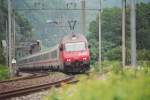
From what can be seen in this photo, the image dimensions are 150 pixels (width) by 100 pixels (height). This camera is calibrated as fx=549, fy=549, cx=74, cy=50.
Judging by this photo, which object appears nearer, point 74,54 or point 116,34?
point 74,54

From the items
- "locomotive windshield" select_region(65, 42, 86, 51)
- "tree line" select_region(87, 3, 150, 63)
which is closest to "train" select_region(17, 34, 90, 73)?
"locomotive windshield" select_region(65, 42, 86, 51)

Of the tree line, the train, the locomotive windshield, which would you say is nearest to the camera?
the train

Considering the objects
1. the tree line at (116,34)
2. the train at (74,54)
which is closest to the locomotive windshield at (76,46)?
the train at (74,54)

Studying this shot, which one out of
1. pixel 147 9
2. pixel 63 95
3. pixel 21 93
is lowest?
pixel 21 93

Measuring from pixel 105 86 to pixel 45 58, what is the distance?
38.7m

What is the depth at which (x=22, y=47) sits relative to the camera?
7069 cm

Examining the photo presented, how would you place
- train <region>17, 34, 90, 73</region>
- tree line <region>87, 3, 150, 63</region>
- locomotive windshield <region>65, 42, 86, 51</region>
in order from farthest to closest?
tree line <region>87, 3, 150, 63</region>, locomotive windshield <region>65, 42, 86, 51</region>, train <region>17, 34, 90, 73</region>

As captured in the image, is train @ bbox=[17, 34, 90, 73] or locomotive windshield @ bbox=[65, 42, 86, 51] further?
locomotive windshield @ bbox=[65, 42, 86, 51]

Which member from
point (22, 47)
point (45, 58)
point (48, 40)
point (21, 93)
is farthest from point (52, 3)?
point (21, 93)

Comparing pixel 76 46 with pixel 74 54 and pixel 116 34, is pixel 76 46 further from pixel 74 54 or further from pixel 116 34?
pixel 116 34

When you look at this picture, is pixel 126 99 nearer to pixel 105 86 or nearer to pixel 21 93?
pixel 105 86

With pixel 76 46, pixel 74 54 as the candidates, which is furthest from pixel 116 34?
pixel 74 54

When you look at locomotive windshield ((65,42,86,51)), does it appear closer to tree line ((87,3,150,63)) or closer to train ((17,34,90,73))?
train ((17,34,90,73))

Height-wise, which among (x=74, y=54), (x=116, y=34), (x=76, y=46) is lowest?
(x=74, y=54)
